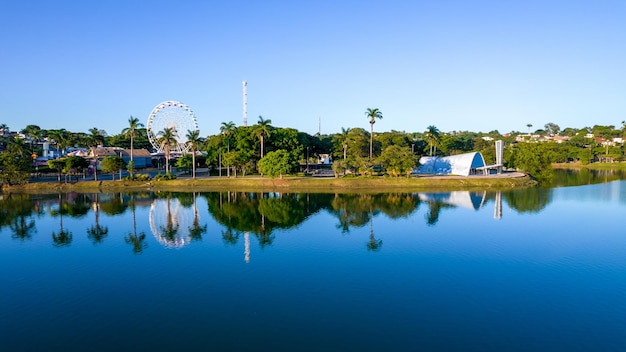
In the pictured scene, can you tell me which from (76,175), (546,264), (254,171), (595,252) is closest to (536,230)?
(595,252)

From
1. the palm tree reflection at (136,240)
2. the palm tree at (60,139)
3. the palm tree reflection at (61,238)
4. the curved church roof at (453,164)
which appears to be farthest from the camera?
the palm tree at (60,139)

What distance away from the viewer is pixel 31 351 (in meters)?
19.4

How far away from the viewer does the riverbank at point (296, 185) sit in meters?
82.5

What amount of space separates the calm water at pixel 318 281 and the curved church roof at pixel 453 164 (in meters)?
38.5

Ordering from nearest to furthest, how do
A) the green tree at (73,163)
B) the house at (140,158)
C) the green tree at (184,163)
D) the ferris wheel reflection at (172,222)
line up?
the ferris wheel reflection at (172,222) → the green tree at (73,163) → the green tree at (184,163) → the house at (140,158)

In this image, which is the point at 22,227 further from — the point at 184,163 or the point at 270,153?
the point at 184,163

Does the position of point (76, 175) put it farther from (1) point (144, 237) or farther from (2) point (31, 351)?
(2) point (31, 351)

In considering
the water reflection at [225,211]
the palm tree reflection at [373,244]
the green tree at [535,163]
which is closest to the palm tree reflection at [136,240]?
the water reflection at [225,211]

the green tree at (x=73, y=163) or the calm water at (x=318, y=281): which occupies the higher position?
the green tree at (x=73, y=163)

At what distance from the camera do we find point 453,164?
101 m

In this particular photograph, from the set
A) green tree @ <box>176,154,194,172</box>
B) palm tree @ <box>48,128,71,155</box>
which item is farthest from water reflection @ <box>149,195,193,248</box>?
palm tree @ <box>48,128,71,155</box>

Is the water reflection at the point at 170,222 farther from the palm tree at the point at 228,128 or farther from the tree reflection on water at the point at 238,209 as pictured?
the palm tree at the point at 228,128

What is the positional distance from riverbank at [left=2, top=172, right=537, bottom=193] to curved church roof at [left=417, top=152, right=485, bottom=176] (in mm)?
9625

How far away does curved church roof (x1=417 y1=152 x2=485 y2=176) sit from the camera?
95425mm
